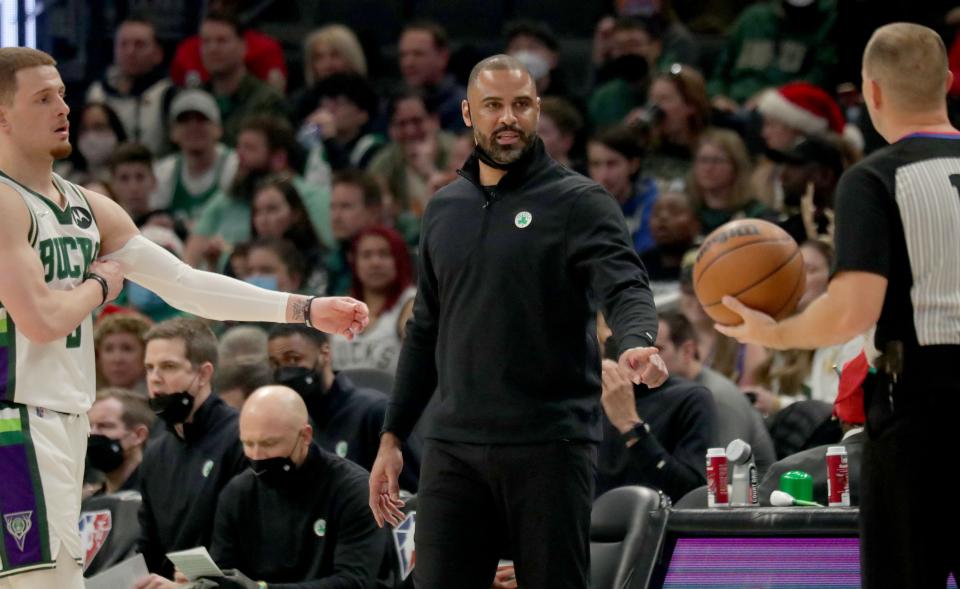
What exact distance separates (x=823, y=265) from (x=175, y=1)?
8070mm

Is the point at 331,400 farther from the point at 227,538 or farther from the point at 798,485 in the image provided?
the point at 798,485

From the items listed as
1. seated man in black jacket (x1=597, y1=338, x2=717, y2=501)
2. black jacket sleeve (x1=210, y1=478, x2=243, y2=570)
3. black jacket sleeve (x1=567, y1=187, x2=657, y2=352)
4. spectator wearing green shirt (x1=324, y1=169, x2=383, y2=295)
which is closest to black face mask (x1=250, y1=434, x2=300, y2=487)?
black jacket sleeve (x1=210, y1=478, x2=243, y2=570)

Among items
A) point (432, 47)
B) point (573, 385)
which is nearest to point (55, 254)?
point (573, 385)

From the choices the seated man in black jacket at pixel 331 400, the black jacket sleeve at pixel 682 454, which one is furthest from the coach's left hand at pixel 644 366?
the seated man in black jacket at pixel 331 400

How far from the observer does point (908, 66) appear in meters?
4.59

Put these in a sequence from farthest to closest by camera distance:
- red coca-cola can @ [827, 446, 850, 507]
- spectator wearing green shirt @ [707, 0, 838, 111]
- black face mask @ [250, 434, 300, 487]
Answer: spectator wearing green shirt @ [707, 0, 838, 111]
black face mask @ [250, 434, 300, 487]
red coca-cola can @ [827, 446, 850, 507]

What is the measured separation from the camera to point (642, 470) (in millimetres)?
7480

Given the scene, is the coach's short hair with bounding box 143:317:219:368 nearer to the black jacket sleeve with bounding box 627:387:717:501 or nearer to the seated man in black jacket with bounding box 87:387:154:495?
the seated man in black jacket with bounding box 87:387:154:495

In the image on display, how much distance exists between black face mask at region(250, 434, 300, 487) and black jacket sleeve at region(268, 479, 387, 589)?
10.8 inches

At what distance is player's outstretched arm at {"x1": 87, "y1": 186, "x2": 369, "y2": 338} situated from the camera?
563 cm

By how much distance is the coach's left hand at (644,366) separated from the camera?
4742 millimetres

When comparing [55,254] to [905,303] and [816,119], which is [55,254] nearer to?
[905,303]

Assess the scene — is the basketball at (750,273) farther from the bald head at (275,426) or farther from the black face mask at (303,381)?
the black face mask at (303,381)

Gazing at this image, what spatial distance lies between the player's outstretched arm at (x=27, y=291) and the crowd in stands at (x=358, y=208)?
1819 mm
